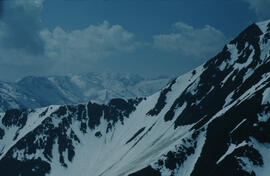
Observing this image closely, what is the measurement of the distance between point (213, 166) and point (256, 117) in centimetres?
2753

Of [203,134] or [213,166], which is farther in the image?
[203,134]

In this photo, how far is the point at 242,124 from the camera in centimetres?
13938

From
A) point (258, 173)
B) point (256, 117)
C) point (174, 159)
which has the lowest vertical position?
point (258, 173)

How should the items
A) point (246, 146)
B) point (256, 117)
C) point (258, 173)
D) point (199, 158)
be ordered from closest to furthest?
1. point (258, 173)
2. point (246, 146)
3. point (256, 117)
4. point (199, 158)

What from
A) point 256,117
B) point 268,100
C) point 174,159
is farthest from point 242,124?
point 174,159

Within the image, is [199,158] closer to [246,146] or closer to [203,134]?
[203,134]

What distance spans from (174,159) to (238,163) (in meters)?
43.9

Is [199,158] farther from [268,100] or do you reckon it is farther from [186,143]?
[268,100]

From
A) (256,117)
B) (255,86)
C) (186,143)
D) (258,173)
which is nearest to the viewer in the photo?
(258,173)

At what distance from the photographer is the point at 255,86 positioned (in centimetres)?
17812

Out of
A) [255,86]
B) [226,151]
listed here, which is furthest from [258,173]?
[255,86]

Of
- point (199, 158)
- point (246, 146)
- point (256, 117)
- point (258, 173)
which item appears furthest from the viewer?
point (199, 158)

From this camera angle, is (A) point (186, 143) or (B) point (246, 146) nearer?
(B) point (246, 146)

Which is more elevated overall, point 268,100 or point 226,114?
point 226,114
